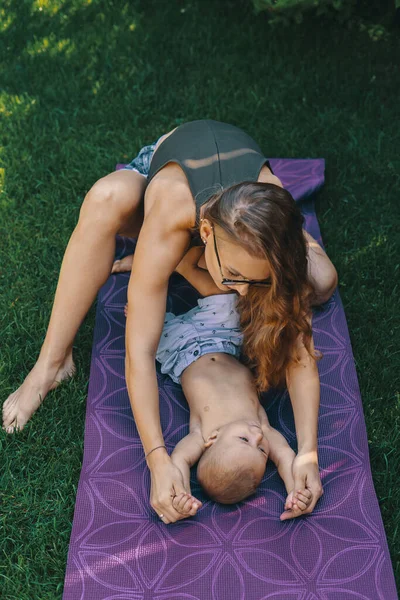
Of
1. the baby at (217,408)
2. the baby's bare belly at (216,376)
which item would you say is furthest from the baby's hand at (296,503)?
the baby's bare belly at (216,376)

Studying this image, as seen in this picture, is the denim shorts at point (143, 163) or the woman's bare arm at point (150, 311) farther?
the denim shorts at point (143, 163)

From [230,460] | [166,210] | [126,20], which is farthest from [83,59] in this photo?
[230,460]

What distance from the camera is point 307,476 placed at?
277 centimetres

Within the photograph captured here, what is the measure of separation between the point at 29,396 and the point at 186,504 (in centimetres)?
90

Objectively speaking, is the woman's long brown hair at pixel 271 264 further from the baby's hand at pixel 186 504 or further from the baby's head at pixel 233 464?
the baby's hand at pixel 186 504

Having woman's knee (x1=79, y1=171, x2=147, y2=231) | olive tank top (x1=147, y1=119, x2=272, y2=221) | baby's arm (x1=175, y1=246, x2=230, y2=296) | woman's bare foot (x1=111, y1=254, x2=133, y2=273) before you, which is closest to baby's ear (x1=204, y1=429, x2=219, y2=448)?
baby's arm (x1=175, y1=246, x2=230, y2=296)

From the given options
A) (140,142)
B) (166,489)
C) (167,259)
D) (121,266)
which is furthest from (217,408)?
(140,142)

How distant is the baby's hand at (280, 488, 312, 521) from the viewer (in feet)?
8.79

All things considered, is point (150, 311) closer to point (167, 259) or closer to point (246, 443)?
point (167, 259)

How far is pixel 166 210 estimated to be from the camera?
2.82m

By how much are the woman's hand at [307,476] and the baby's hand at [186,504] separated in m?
0.34

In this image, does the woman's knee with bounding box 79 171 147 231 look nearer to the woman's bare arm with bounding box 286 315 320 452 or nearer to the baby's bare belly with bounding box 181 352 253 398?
the baby's bare belly with bounding box 181 352 253 398

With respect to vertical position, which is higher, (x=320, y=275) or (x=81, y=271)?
(x=81, y=271)

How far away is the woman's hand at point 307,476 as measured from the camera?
2715mm
